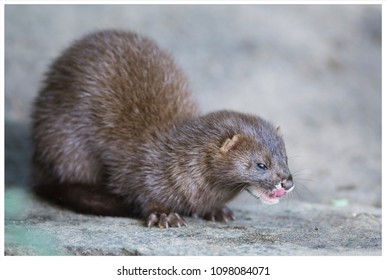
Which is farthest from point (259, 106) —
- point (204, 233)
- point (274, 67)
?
point (204, 233)

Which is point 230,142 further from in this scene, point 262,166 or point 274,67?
point 274,67

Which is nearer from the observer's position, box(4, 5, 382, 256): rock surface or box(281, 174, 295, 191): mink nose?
box(4, 5, 382, 256): rock surface

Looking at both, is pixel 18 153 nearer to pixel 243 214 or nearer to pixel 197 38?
pixel 243 214

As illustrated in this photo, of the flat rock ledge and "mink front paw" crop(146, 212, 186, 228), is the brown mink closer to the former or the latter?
"mink front paw" crop(146, 212, 186, 228)

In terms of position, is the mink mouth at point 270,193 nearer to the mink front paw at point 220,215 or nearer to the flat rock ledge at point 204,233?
the flat rock ledge at point 204,233

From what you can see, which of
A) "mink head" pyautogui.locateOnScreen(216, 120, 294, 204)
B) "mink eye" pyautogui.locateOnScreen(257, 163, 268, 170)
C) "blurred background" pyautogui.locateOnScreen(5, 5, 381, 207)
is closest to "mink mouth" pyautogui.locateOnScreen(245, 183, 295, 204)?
"mink head" pyautogui.locateOnScreen(216, 120, 294, 204)

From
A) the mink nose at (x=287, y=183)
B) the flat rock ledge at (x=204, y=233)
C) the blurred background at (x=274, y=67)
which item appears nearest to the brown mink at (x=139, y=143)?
the mink nose at (x=287, y=183)
